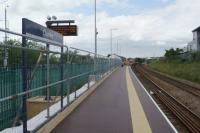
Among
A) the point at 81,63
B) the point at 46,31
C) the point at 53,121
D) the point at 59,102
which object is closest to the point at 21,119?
the point at 53,121

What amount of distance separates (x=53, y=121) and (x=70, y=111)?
3.02 meters

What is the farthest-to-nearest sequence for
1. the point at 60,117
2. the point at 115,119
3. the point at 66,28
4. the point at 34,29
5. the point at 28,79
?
the point at 66,28 → the point at 115,119 → the point at 60,117 → the point at 34,29 → the point at 28,79

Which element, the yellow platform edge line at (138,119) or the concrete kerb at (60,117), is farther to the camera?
the yellow platform edge line at (138,119)

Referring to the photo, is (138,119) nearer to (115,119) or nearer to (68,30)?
(115,119)

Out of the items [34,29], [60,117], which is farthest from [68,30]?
[34,29]

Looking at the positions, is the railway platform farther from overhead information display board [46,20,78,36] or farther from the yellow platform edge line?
overhead information display board [46,20,78,36]

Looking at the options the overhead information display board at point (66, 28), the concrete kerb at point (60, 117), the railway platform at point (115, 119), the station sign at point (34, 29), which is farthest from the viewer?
the overhead information display board at point (66, 28)

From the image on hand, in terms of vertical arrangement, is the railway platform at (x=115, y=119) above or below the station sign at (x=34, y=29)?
below

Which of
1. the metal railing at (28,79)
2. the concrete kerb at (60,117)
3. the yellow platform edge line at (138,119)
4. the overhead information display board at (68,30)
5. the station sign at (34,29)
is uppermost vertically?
the overhead information display board at (68,30)

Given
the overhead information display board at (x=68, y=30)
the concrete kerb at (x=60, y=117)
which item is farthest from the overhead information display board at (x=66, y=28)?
the concrete kerb at (x=60, y=117)

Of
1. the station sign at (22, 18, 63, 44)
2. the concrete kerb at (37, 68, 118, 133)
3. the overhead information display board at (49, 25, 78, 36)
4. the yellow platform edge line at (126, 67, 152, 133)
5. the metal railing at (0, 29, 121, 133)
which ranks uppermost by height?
the overhead information display board at (49, 25, 78, 36)

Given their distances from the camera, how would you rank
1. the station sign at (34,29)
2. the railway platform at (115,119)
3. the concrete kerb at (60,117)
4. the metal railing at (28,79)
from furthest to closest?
the railway platform at (115,119), the concrete kerb at (60,117), the station sign at (34,29), the metal railing at (28,79)

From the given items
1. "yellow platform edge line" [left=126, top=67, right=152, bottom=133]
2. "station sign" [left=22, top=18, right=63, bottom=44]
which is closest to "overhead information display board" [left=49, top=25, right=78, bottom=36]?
"yellow platform edge line" [left=126, top=67, right=152, bottom=133]

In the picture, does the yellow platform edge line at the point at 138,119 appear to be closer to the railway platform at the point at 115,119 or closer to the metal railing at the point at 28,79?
the railway platform at the point at 115,119
